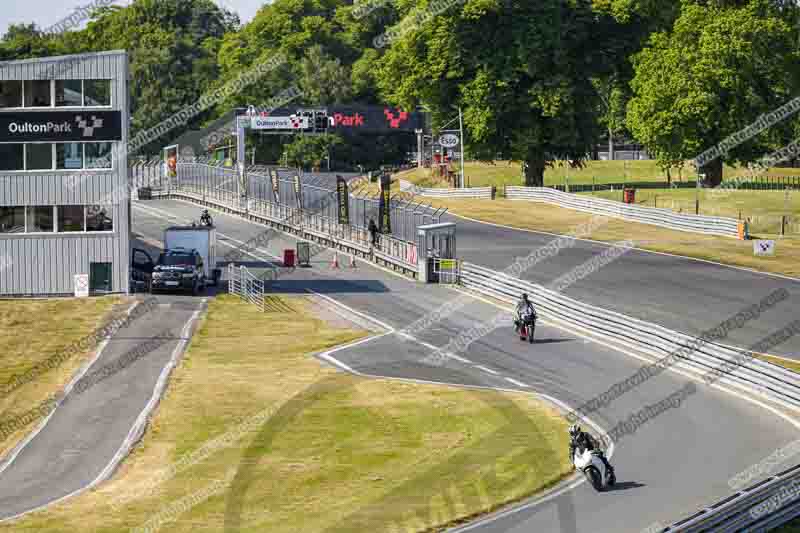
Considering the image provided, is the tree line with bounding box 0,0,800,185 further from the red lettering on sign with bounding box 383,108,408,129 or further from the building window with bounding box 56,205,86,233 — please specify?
the building window with bounding box 56,205,86,233

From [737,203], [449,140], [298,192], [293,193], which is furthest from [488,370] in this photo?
[449,140]

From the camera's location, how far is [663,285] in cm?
5334

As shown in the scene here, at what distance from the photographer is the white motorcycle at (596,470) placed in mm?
24453

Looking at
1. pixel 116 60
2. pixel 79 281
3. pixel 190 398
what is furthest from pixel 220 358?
pixel 116 60

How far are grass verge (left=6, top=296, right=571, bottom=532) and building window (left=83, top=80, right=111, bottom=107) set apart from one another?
1654 cm

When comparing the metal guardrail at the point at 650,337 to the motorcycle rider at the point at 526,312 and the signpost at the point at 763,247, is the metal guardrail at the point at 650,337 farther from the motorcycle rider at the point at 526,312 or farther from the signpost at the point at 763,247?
the signpost at the point at 763,247

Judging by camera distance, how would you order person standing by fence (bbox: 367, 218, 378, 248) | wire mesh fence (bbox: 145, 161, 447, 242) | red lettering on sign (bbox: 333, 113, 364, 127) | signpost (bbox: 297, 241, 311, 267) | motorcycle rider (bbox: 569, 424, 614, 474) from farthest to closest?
red lettering on sign (bbox: 333, 113, 364, 127), wire mesh fence (bbox: 145, 161, 447, 242), person standing by fence (bbox: 367, 218, 378, 248), signpost (bbox: 297, 241, 311, 267), motorcycle rider (bbox: 569, 424, 614, 474)

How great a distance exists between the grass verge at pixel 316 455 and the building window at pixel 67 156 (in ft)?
51.1

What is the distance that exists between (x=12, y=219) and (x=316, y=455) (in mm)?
29040

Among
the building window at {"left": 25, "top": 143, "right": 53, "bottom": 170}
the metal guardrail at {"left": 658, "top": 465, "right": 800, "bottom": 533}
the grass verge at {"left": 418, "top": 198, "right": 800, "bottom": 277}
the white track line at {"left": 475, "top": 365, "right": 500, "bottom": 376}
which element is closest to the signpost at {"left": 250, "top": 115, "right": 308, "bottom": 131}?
the grass verge at {"left": 418, "top": 198, "right": 800, "bottom": 277}

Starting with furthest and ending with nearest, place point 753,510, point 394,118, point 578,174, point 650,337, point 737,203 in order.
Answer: point 394,118, point 578,174, point 737,203, point 650,337, point 753,510

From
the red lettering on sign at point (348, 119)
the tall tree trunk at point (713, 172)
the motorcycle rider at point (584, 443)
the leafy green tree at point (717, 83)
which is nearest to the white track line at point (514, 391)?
the motorcycle rider at point (584, 443)

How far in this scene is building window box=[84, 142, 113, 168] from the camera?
174 ft

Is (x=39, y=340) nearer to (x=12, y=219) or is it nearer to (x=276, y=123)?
(x=12, y=219)
